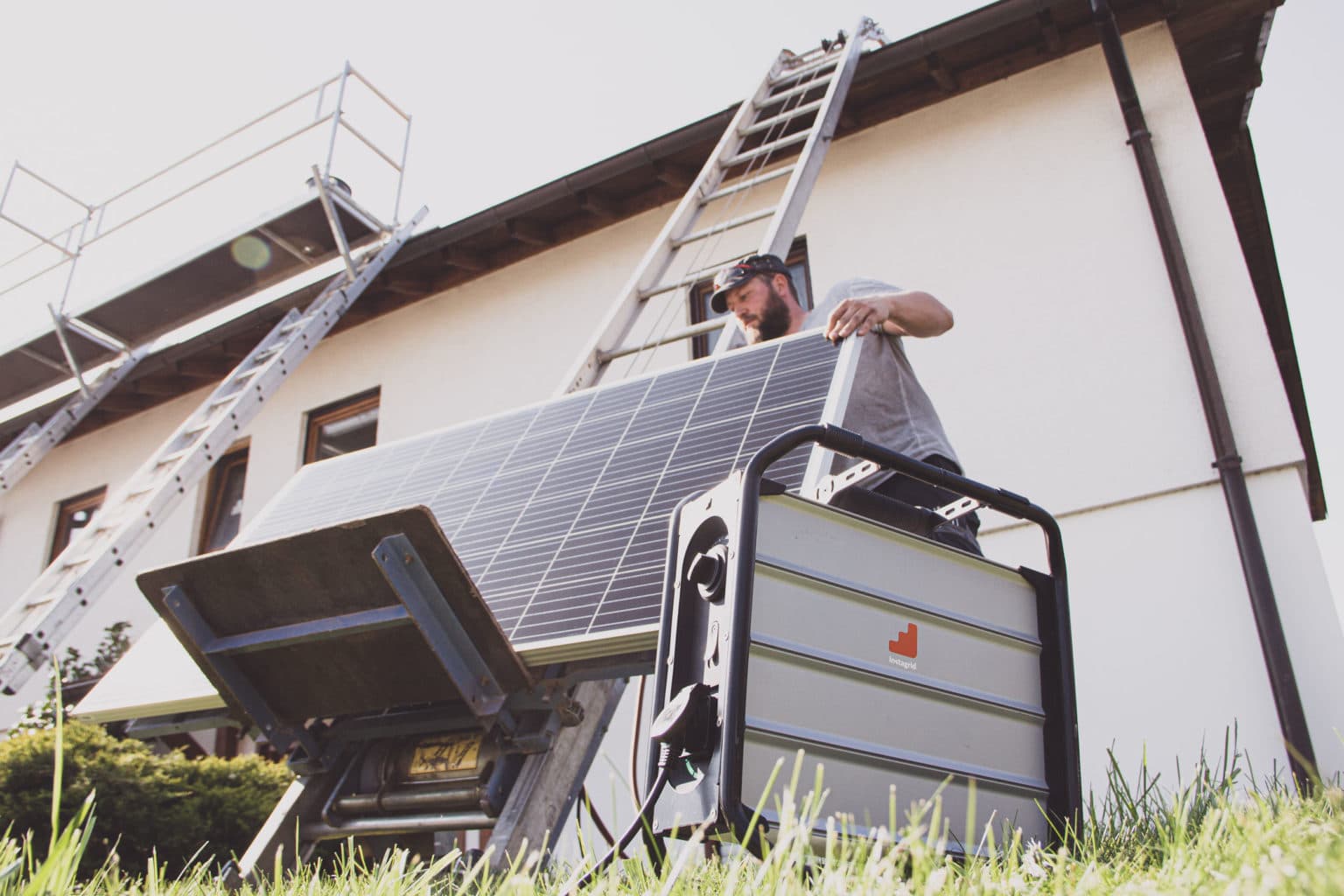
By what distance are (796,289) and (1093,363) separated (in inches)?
86.1

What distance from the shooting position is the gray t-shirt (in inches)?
120

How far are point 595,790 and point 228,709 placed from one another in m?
3.62

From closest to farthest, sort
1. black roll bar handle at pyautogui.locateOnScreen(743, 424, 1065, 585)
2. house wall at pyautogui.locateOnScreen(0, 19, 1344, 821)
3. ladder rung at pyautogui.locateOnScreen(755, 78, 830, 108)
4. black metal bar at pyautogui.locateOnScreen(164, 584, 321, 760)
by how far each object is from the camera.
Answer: black roll bar handle at pyautogui.locateOnScreen(743, 424, 1065, 585), black metal bar at pyautogui.locateOnScreen(164, 584, 321, 760), house wall at pyautogui.locateOnScreen(0, 19, 1344, 821), ladder rung at pyautogui.locateOnScreen(755, 78, 830, 108)

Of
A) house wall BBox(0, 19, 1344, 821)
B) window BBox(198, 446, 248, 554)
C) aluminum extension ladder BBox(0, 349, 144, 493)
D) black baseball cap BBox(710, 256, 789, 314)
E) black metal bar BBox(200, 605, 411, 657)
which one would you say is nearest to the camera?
black metal bar BBox(200, 605, 411, 657)

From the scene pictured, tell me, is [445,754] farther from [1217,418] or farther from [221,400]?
[221,400]

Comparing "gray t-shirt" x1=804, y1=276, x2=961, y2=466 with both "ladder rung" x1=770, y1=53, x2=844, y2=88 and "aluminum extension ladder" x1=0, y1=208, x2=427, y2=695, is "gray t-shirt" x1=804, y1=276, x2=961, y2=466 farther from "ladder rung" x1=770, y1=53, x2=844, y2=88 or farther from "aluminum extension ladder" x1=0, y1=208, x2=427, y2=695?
"aluminum extension ladder" x1=0, y1=208, x2=427, y2=695

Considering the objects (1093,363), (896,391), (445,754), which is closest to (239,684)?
(445,754)

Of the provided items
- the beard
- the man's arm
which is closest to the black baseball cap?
the beard

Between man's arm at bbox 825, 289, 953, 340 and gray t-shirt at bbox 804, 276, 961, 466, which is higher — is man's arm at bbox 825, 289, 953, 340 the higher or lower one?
the higher one

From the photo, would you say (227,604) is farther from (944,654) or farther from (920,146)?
(920,146)

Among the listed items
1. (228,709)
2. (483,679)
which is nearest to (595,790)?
Answer: (228,709)

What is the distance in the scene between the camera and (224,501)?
34.3 feet

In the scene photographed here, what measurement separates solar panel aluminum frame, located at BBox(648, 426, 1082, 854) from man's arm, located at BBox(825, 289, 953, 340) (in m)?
0.89

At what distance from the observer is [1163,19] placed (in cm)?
680
